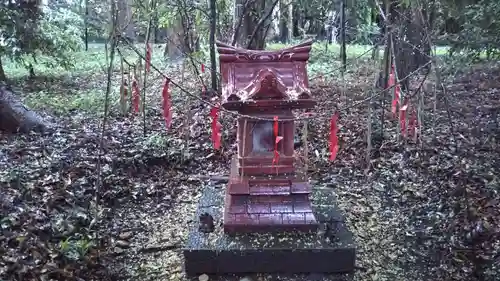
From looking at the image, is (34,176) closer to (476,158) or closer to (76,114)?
(76,114)

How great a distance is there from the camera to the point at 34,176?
16.3 feet

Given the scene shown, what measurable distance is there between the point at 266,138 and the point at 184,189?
6.29ft

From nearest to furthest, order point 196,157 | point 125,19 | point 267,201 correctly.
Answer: point 267,201, point 196,157, point 125,19

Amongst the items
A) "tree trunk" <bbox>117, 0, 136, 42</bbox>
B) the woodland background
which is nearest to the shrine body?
the woodland background

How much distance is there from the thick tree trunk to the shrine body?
3.32 metres

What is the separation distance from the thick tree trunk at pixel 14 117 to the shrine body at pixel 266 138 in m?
3.32

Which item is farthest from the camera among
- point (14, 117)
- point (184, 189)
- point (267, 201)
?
point (14, 117)

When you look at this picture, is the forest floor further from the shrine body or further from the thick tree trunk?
the shrine body

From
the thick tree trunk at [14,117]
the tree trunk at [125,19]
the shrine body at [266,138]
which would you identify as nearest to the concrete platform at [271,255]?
the shrine body at [266,138]

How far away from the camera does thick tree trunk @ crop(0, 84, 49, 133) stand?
601cm

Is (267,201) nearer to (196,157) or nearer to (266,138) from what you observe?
(266,138)

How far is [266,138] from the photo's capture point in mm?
4242

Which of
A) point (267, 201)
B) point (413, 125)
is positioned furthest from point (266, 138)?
point (413, 125)

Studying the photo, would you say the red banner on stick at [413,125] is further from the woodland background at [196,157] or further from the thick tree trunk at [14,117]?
the thick tree trunk at [14,117]
